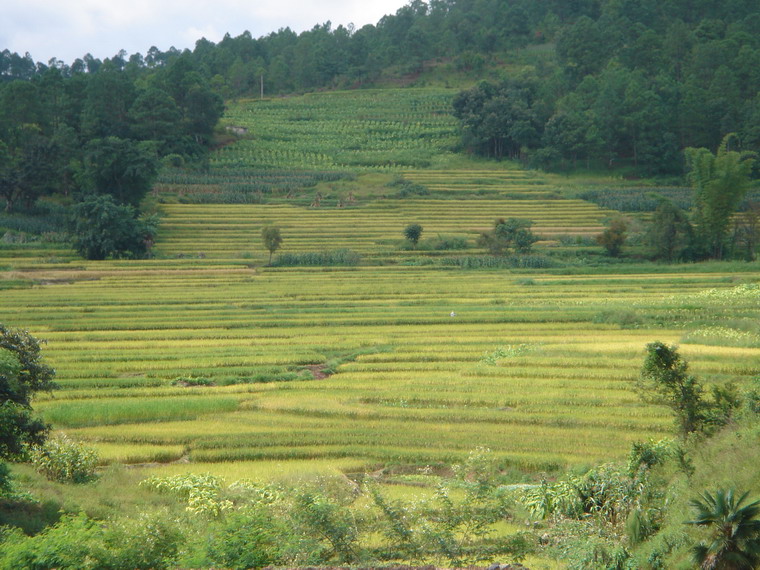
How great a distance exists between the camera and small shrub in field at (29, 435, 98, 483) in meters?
15.8

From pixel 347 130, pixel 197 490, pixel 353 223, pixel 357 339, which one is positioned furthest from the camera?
pixel 347 130

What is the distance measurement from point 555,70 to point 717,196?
4755cm

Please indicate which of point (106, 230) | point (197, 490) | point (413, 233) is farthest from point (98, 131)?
point (197, 490)

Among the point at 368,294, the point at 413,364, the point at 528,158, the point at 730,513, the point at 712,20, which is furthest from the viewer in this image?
the point at 712,20

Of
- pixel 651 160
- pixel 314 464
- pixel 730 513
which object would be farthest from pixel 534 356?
pixel 651 160

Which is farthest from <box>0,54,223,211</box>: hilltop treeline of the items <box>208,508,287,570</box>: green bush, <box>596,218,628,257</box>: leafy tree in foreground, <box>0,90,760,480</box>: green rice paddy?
<box>208,508,287,570</box>: green bush

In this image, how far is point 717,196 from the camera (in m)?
49.9

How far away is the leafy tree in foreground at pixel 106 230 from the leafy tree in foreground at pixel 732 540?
4382cm

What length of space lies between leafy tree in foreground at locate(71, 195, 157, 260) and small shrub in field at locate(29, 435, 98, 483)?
3444 centimetres

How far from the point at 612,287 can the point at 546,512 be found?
91.2 ft

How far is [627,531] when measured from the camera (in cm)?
1241

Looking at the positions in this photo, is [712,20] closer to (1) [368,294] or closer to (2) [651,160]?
(2) [651,160]

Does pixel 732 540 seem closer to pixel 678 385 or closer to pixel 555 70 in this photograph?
pixel 678 385

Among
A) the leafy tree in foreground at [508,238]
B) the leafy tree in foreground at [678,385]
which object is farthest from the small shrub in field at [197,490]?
the leafy tree in foreground at [508,238]
